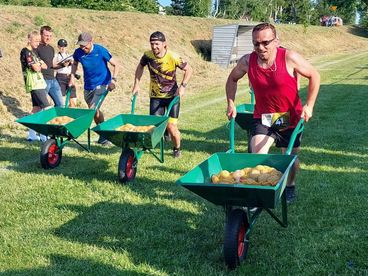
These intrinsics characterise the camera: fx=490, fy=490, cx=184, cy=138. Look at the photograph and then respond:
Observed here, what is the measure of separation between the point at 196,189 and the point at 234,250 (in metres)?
0.57

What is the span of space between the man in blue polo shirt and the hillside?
121 inches

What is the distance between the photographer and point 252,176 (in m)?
3.95

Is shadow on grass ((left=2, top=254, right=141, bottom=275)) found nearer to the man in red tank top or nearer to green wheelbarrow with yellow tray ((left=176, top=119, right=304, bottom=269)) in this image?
green wheelbarrow with yellow tray ((left=176, top=119, right=304, bottom=269))

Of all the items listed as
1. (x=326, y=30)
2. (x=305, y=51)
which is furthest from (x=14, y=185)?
(x=326, y=30)

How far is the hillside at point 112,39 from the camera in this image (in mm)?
13680

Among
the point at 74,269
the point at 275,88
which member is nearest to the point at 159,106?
the point at 275,88

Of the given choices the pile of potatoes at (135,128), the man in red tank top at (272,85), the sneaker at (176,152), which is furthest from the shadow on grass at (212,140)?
the man in red tank top at (272,85)

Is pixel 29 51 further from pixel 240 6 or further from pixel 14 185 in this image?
pixel 240 6

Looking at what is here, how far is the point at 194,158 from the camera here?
Answer: 7.73 metres

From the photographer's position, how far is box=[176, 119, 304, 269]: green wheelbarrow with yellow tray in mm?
3508

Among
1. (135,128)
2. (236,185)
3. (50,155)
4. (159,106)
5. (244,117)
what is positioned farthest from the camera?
(244,117)

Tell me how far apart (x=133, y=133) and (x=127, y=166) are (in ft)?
1.84

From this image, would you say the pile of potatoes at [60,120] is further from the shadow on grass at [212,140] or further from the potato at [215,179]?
the potato at [215,179]

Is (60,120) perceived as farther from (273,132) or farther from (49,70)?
(273,132)
